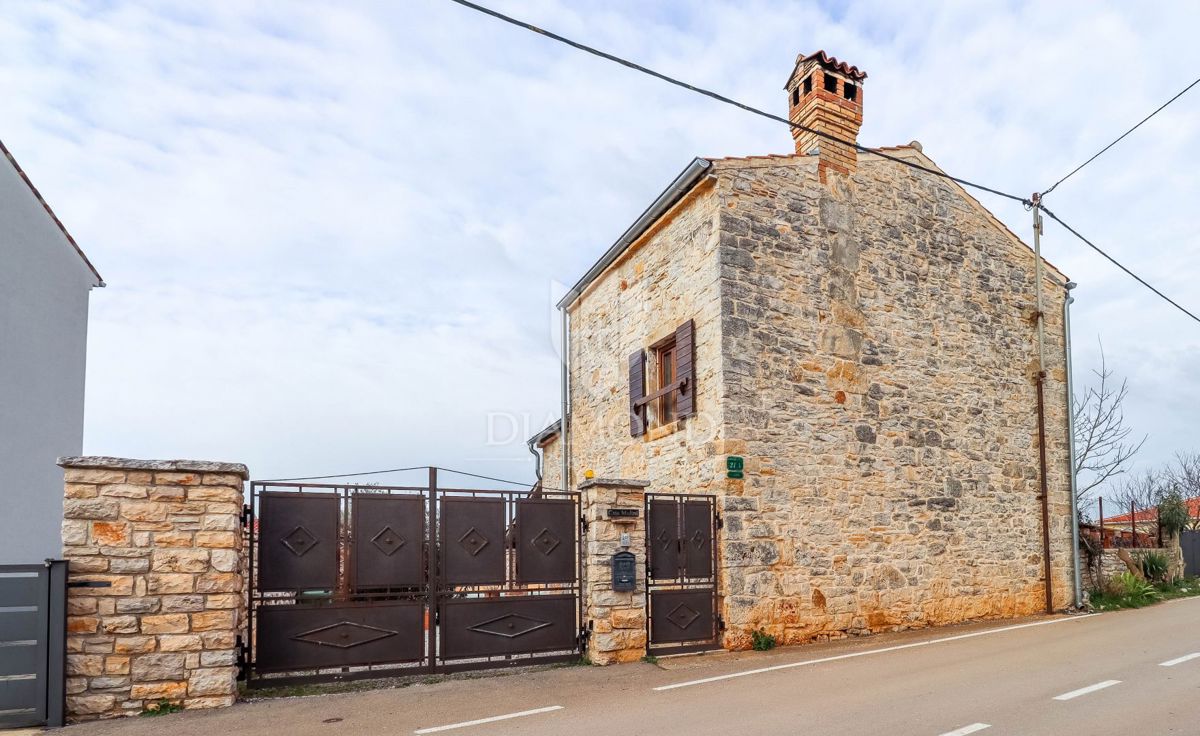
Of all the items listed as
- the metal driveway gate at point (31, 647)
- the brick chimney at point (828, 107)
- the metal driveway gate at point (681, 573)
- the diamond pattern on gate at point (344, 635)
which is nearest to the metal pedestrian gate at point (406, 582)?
the diamond pattern on gate at point (344, 635)

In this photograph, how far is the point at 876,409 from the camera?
10.5m

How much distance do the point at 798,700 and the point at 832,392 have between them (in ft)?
15.4

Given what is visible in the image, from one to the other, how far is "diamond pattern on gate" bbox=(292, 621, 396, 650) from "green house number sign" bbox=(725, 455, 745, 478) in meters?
4.16

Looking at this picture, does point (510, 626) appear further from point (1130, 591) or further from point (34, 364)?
point (1130, 591)

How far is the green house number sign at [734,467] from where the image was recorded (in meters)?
9.13

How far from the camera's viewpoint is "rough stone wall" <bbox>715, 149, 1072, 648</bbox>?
31.0 feet

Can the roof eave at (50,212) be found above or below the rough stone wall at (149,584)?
above

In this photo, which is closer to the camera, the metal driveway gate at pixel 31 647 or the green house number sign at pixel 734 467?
the metal driveway gate at pixel 31 647

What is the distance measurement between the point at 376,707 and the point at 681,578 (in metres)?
3.72

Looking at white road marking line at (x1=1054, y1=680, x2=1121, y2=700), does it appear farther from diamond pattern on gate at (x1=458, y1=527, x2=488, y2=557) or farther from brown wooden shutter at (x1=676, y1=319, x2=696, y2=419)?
diamond pattern on gate at (x1=458, y1=527, x2=488, y2=557)

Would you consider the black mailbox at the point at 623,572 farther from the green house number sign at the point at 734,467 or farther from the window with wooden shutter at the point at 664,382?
the window with wooden shutter at the point at 664,382

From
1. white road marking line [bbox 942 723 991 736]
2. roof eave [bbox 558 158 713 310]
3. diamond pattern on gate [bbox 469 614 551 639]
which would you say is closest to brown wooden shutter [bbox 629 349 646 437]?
roof eave [bbox 558 158 713 310]

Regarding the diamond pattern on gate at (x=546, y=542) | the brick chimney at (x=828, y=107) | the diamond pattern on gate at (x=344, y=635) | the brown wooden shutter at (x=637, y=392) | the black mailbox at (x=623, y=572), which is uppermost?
the brick chimney at (x=828, y=107)

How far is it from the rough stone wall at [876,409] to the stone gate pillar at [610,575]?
1.26m
